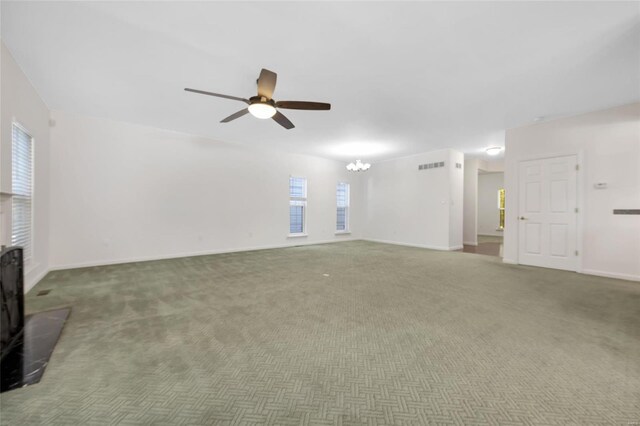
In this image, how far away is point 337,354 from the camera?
6.38 feet

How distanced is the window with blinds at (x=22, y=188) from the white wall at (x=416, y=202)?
27.2 feet

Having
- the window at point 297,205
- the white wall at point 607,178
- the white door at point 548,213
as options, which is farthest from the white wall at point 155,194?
the white wall at point 607,178

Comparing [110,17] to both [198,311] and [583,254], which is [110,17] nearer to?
[198,311]

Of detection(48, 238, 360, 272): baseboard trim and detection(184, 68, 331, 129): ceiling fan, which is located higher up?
detection(184, 68, 331, 129): ceiling fan

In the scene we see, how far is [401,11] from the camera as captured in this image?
2.16 meters

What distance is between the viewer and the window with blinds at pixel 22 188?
3.19 meters

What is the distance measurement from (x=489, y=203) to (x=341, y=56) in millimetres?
10547

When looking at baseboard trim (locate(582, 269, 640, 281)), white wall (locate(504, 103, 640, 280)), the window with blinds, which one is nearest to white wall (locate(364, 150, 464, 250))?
white wall (locate(504, 103, 640, 280))

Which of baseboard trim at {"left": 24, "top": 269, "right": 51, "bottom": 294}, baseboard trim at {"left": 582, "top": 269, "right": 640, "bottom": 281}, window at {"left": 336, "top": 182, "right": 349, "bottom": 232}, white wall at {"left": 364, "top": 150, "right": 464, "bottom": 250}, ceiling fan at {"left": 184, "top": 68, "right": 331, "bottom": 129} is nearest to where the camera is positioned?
ceiling fan at {"left": 184, "top": 68, "right": 331, "bottom": 129}

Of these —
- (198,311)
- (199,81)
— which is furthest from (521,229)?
(199,81)

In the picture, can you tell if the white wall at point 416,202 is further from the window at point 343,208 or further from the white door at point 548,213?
the white door at point 548,213

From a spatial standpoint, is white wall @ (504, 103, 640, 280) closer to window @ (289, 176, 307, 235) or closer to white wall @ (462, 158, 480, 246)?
white wall @ (462, 158, 480, 246)

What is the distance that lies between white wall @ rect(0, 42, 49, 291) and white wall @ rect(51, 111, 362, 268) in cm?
31

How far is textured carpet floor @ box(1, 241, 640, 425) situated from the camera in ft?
4.59
